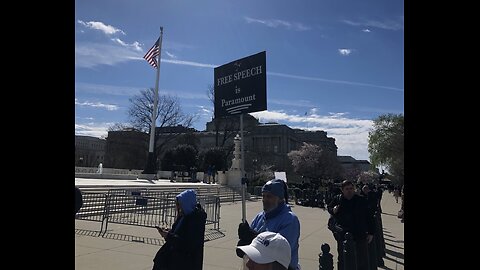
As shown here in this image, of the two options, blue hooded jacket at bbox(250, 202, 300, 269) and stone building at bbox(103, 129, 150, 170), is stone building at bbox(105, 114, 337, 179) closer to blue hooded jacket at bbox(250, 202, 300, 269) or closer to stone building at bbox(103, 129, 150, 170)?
stone building at bbox(103, 129, 150, 170)

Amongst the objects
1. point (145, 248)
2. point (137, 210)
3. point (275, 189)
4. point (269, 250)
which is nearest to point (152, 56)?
point (137, 210)

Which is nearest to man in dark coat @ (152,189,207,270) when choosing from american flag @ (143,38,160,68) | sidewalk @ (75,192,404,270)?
sidewalk @ (75,192,404,270)

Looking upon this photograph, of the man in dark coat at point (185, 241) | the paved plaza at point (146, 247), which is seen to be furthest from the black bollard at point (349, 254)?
the paved plaza at point (146, 247)

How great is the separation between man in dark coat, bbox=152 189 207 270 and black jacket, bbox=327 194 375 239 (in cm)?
295

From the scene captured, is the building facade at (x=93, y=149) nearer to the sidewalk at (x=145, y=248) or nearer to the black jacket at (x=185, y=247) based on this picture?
the sidewalk at (x=145, y=248)

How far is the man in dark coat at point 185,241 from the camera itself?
3.96m

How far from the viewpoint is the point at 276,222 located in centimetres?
335

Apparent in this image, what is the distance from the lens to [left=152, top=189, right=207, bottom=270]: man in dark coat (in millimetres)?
3955

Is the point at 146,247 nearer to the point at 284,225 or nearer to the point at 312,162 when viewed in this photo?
the point at 284,225
